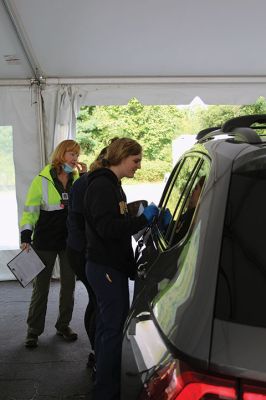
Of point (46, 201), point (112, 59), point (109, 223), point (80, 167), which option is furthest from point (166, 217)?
point (112, 59)

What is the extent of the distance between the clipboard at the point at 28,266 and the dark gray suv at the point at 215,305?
2421mm

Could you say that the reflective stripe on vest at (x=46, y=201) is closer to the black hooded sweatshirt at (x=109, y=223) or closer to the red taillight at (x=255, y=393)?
the black hooded sweatshirt at (x=109, y=223)

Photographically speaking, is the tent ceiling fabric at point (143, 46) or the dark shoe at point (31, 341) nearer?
the dark shoe at point (31, 341)

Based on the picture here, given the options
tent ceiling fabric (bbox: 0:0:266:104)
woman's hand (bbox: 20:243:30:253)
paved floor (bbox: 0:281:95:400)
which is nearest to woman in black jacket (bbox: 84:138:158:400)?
paved floor (bbox: 0:281:95:400)

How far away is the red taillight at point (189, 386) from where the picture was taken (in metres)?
1.07

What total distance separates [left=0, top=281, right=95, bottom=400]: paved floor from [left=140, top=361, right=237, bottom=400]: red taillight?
7.74 ft

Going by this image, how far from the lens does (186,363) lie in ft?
3.74

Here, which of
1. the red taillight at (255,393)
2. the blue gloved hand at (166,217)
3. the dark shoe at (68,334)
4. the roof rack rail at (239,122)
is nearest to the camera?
the red taillight at (255,393)

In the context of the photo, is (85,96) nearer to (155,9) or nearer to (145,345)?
(155,9)

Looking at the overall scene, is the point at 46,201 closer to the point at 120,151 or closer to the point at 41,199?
the point at 41,199

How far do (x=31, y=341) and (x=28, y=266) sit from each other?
731mm

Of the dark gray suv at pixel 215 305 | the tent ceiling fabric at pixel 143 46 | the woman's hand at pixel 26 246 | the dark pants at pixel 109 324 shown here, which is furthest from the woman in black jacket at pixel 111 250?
the tent ceiling fabric at pixel 143 46

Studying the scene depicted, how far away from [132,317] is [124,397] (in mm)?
282

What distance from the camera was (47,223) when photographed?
4.15m
